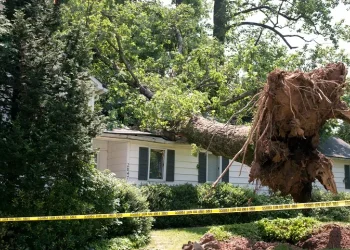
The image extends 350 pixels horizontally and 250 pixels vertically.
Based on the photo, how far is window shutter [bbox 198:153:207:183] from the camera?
19.1 meters

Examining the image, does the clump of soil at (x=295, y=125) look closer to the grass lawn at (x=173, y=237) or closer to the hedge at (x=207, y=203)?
the grass lawn at (x=173, y=237)

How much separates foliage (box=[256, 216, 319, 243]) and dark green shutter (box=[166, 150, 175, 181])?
8062 mm

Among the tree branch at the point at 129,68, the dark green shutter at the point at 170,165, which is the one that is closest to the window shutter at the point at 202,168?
the dark green shutter at the point at 170,165

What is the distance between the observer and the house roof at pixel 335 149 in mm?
22766

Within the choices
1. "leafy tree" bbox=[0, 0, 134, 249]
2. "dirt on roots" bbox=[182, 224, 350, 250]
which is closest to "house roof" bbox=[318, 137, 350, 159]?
"dirt on roots" bbox=[182, 224, 350, 250]

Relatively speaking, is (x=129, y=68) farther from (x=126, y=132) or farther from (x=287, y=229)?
(x=287, y=229)

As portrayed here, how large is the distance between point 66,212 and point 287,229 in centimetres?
428

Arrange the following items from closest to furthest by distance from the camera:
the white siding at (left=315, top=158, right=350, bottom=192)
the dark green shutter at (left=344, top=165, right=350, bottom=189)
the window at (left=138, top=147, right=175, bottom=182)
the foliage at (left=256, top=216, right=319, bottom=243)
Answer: the foliage at (left=256, top=216, right=319, bottom=243) → the window at (left=138, top=147, right=175, bottom=182) → the white siding at (left=315, top=158, right=350, bottom=192) → the dark green shutter at (left=344, top=165, right=350, bottom=189)

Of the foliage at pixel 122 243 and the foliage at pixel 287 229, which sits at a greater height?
the foliage at pixel 287 229

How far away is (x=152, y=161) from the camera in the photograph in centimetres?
1797

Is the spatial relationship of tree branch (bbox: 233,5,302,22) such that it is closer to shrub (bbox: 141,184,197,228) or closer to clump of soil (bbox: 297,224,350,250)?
shrub (bbox: 141,184,197,228)

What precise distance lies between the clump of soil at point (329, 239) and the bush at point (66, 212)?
13.0 ft

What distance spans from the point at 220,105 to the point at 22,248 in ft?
30.2

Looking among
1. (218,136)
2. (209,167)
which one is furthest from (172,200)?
(209,167)
